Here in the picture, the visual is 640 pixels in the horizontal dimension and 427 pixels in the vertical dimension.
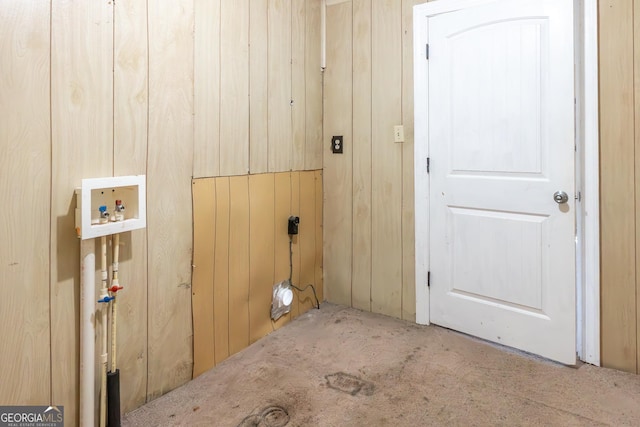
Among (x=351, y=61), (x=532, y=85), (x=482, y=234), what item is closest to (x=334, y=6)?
(x=351, y=61)

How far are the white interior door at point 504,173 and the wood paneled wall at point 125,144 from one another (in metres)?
1.03

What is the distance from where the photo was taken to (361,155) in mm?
2697

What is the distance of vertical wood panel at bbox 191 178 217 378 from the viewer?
191cm

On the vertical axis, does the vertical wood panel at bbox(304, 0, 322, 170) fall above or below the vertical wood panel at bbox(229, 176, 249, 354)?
above

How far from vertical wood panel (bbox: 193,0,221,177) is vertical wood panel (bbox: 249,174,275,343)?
0.33 metres

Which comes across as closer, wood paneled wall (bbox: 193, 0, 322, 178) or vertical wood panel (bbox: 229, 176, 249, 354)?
wood paneled wall (bbox: 193, 0, 322, 178)

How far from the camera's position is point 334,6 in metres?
2.74

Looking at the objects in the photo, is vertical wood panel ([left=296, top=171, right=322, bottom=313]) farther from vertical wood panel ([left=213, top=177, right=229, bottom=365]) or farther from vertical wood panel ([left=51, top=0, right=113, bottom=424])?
vertical wood panel ([left=51, top=0, right=113, bottom=424])

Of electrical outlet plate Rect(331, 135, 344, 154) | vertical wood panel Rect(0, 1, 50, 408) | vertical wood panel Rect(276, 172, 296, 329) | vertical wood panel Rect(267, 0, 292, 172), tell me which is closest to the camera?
vertical wood panel Rect(0, 1, 50, 408)

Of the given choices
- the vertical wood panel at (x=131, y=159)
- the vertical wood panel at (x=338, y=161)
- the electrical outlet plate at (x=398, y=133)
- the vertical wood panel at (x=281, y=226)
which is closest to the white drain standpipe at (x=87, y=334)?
the vertical wood panel at (x=131, y=159)

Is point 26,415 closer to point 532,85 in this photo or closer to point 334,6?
point 532,85

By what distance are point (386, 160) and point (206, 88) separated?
47.5 inches

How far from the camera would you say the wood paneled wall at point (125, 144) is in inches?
50.1

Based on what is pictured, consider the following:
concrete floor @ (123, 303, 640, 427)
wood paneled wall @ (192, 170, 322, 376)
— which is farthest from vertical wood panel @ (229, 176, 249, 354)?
concrete floor @ (123, 303, 640, 427)
